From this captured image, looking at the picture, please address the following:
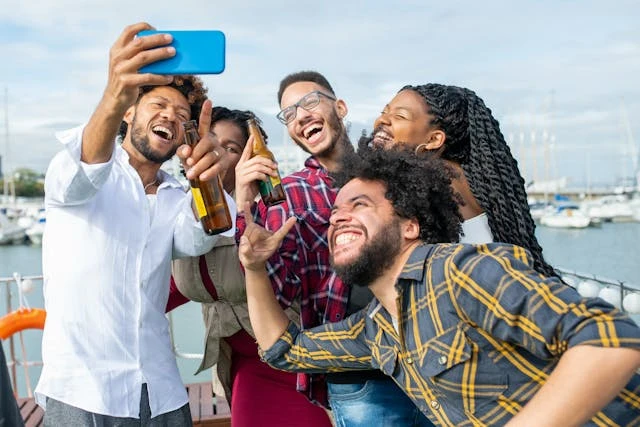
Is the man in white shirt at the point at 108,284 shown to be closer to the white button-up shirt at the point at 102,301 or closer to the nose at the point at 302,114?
the white button-up shirt at the point at 102,301

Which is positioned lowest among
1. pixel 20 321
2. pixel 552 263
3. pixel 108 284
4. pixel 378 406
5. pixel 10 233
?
pixel 10 233

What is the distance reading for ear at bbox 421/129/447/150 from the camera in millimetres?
2758

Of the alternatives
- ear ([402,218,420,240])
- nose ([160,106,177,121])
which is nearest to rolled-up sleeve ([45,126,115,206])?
nose ([160,106,177,121])

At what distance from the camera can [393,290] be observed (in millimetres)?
2115

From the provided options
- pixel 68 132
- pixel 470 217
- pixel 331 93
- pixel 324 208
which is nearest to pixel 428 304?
pixel 470 217

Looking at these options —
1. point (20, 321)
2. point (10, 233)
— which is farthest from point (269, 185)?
point (10, 233)

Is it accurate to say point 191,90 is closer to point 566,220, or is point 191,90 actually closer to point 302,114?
point 302,114

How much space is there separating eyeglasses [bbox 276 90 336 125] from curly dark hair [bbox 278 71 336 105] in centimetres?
14

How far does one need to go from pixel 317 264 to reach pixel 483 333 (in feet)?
3.35

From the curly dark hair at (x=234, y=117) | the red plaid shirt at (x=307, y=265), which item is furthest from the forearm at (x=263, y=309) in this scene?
the curly dark hair at (x=234, y=117)

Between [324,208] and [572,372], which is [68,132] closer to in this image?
[324,208]

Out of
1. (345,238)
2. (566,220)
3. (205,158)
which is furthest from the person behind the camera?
(566,220)

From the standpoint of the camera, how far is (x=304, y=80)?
3.27 m

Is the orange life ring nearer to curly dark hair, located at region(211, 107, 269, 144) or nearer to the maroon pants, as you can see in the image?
curly dark hair, located at region(211, 107, 269, 144)
